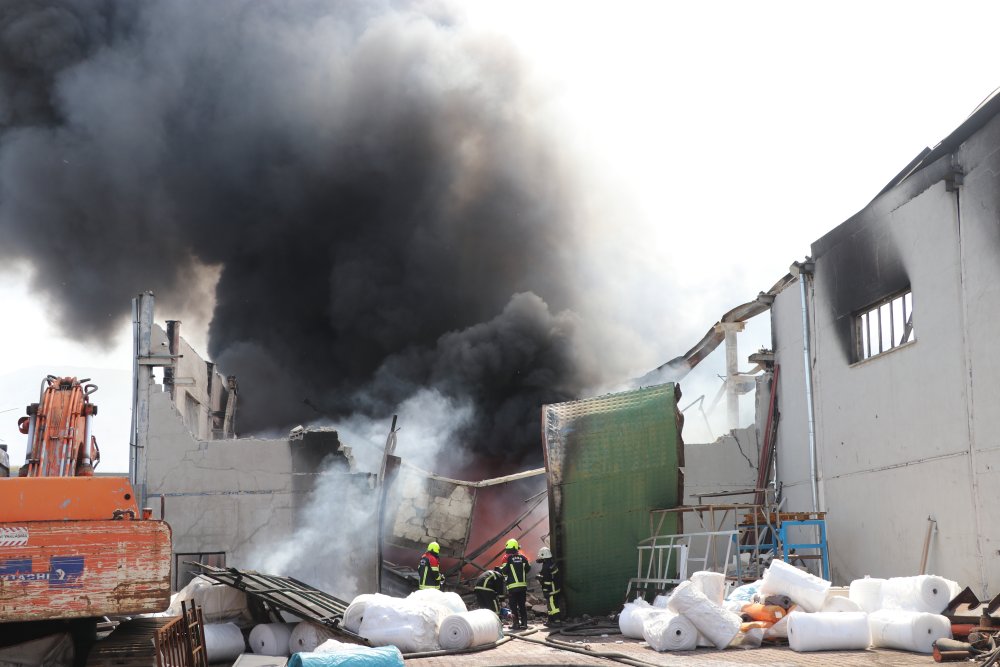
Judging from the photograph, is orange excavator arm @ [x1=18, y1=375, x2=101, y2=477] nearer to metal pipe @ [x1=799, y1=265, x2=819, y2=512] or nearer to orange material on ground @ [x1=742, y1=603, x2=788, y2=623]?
orange material on ground @ [x1=742, y1=603, x2=788, y2=623]

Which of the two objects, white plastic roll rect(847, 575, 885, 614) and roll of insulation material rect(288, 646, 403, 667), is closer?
roll of insulation material rect(288, 646, 403, 667)

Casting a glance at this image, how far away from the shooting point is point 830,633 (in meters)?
9.54

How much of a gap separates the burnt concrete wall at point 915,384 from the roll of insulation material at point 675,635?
3.59m

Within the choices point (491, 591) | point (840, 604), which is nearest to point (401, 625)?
point (491, 591)

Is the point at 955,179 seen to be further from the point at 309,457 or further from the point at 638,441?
the point at 309,457

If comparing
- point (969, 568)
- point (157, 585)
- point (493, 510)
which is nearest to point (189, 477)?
point (493, 510)

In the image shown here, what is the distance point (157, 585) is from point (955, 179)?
9.91 metres

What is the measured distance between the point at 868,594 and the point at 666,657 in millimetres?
2502

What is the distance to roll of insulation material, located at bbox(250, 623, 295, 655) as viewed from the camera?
1019 cm

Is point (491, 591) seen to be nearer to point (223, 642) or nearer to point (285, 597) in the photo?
point (285, 597)

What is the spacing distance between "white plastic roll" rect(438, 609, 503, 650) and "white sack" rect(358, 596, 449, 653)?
3.4 inches

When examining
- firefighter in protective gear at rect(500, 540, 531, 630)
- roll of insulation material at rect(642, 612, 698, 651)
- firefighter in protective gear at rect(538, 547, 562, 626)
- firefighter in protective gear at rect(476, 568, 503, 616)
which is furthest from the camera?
firefighter in protective gear at rect(538, 547, 562, 626)

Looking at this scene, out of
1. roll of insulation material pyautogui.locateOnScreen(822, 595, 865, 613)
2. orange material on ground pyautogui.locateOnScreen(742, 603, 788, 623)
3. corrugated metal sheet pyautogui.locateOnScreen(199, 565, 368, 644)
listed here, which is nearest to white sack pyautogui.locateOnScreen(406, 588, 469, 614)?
corrugated metal sheet pyautogui.locateOnScreen(199, 565, 368, 644)

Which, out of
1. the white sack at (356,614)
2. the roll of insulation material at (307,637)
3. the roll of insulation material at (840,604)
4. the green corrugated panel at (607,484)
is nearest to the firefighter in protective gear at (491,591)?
the green corrugated panel at (607,484)
